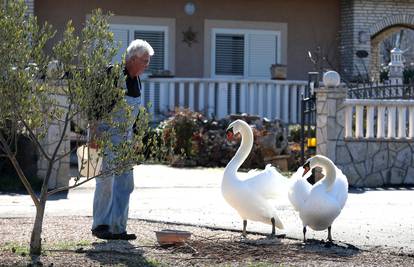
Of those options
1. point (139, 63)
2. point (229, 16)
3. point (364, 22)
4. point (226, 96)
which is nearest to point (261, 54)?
point (229, 16)

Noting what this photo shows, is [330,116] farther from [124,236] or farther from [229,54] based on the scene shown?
[229,54]

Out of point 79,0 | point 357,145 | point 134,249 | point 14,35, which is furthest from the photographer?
point 79,0

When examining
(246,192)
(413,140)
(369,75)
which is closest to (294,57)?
(369,75)

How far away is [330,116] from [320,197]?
567cm

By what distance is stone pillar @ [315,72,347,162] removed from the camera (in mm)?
14367

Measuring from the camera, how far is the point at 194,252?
814 cm

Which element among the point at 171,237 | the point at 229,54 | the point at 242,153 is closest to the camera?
the point at 171,237

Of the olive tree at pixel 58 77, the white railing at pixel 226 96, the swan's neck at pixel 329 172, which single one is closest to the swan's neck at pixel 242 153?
the swan's neck at pixel 329 172

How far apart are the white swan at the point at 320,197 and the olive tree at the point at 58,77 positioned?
195 cm

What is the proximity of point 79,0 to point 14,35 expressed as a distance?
45.0 ft

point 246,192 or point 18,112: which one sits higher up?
point 18,112

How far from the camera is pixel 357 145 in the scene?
48.0 ft

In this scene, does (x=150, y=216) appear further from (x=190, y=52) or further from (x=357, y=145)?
(x=190, y=52)

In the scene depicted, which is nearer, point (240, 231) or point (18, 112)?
point (18, 112)
